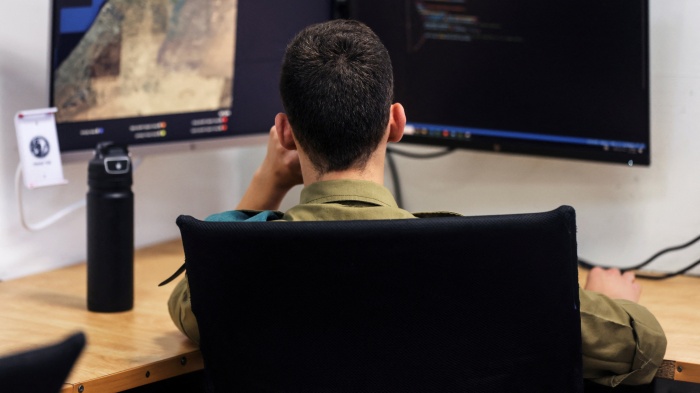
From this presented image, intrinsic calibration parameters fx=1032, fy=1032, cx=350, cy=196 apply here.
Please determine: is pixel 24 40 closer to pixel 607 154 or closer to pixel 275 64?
pixel 275 64

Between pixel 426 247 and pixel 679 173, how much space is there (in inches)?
41.7

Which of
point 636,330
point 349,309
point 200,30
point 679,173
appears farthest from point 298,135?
point 679,173

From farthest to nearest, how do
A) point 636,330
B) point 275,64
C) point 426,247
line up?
point 275,64, point 636,330, point 426,247

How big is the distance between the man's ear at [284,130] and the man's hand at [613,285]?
56 centimetres

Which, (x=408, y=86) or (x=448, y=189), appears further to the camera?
(x=448, y=189)

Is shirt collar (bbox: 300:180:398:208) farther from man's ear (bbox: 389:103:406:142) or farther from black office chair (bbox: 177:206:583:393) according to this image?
black office chair (bbox: 177:206:583:393)

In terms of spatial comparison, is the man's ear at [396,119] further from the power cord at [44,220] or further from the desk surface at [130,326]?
the power cord at [44,220]

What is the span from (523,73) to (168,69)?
66 cm

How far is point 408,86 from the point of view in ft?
6.82

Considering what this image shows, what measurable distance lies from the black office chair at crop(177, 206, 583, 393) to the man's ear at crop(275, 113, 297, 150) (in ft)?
0.90

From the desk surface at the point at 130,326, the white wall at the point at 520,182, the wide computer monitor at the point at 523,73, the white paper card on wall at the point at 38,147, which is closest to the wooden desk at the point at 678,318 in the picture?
the desk surface at the point at 130,326

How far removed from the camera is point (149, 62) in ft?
6.17

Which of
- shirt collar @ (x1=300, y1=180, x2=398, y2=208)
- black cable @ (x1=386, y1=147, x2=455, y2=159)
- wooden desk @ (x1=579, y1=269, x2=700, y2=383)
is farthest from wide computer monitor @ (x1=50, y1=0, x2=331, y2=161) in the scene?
wooden desk @ (x1=579, y1=269, x2=700, y2=383)

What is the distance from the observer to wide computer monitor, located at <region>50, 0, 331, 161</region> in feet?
5.79
